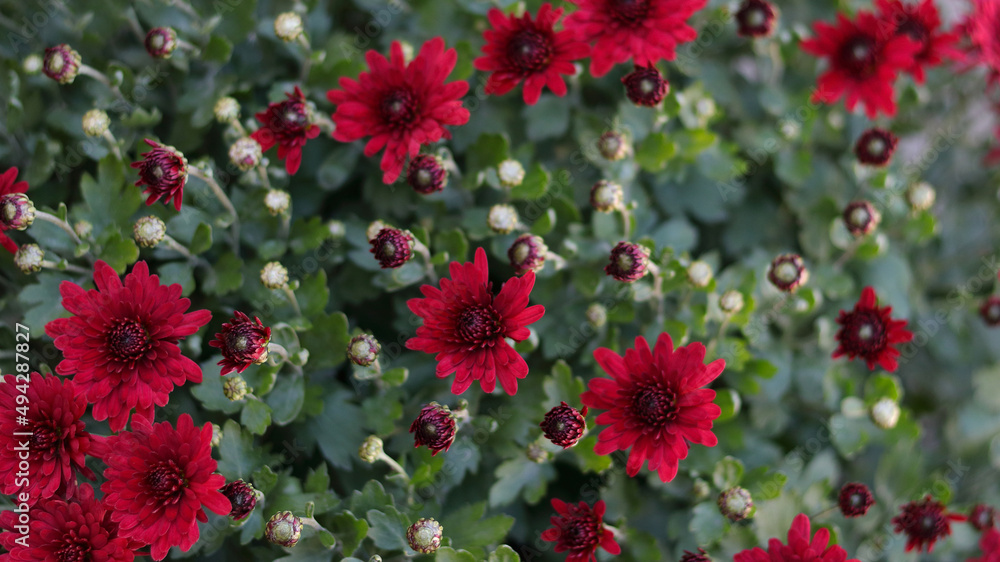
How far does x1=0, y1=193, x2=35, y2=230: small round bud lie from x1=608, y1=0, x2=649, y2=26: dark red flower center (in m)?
0.96

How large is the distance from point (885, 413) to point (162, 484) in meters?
1.23

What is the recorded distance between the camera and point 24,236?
122 cm

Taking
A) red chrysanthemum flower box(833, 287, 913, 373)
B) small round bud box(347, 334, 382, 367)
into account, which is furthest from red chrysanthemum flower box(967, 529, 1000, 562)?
small round bud box(347, 334, 382, 367)

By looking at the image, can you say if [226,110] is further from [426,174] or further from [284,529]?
[284,529]

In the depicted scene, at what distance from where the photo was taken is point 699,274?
1204 millimetres

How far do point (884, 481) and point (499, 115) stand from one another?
107 centimetres

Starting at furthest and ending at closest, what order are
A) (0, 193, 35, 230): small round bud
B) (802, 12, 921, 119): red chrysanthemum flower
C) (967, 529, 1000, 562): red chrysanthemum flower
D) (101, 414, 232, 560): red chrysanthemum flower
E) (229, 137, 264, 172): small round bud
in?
1. (802, 12, 921, 119): red chrysanthemum flower
2. (967, 529, 1000, 562): red chrysanthemum flower
3. (229, 137, 264, 172): small round bud
4. (0, 193, 35, 230): small round bud
5. (101, 414, 232, 560): red chrysanthemum flower

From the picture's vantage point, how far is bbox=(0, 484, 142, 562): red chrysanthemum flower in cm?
92

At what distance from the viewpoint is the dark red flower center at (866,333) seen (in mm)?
1162

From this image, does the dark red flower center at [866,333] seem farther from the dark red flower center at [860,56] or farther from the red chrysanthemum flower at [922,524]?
the dark red flower center at [860,56]

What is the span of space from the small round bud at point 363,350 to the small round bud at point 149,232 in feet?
1.13

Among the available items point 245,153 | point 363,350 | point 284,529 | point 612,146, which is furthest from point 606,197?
point 284,529

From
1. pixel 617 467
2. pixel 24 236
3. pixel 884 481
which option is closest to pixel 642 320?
pixel 617 467

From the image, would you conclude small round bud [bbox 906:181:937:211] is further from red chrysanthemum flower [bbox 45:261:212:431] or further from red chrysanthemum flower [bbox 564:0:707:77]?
red chrysanthemum flower [bbox 45:261:212:431]
